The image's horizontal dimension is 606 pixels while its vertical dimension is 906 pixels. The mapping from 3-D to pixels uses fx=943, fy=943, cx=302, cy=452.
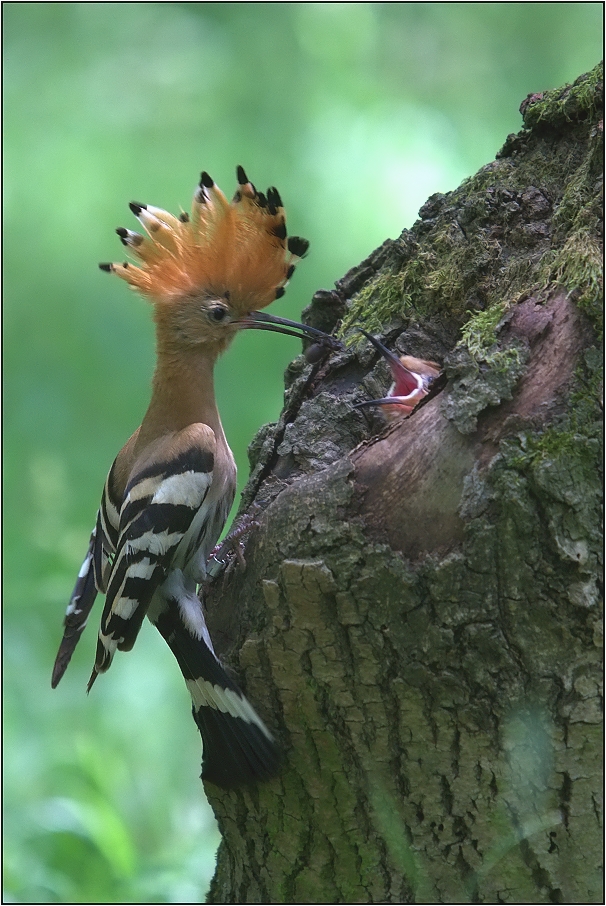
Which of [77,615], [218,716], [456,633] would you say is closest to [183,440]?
[77,615]

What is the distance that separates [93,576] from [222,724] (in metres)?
0.89

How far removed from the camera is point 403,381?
1975mm

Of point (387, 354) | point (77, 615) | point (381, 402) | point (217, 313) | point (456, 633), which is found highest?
point (217, 313)

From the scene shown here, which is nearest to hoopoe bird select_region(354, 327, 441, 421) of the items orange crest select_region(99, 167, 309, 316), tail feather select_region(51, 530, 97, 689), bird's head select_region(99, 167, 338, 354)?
bird's head select_region(99, 167, 338, 354)

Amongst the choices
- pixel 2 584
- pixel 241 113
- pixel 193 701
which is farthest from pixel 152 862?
pixel 241 113

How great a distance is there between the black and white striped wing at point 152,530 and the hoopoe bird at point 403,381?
545mm

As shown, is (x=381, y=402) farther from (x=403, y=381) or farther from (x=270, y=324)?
(x=270, y=324)

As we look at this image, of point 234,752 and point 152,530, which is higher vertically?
point 152,530

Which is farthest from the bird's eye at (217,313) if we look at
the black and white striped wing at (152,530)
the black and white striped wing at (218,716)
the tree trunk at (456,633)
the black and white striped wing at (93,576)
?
the tree trunk at (456,633)

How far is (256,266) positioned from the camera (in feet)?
8.04

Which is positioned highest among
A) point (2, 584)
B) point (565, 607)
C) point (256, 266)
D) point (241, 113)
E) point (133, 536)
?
point (241, 113)

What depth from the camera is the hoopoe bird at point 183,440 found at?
6.87 feet

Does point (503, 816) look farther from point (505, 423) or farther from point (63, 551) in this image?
point (63, 551)

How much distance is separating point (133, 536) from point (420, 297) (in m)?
0.85
